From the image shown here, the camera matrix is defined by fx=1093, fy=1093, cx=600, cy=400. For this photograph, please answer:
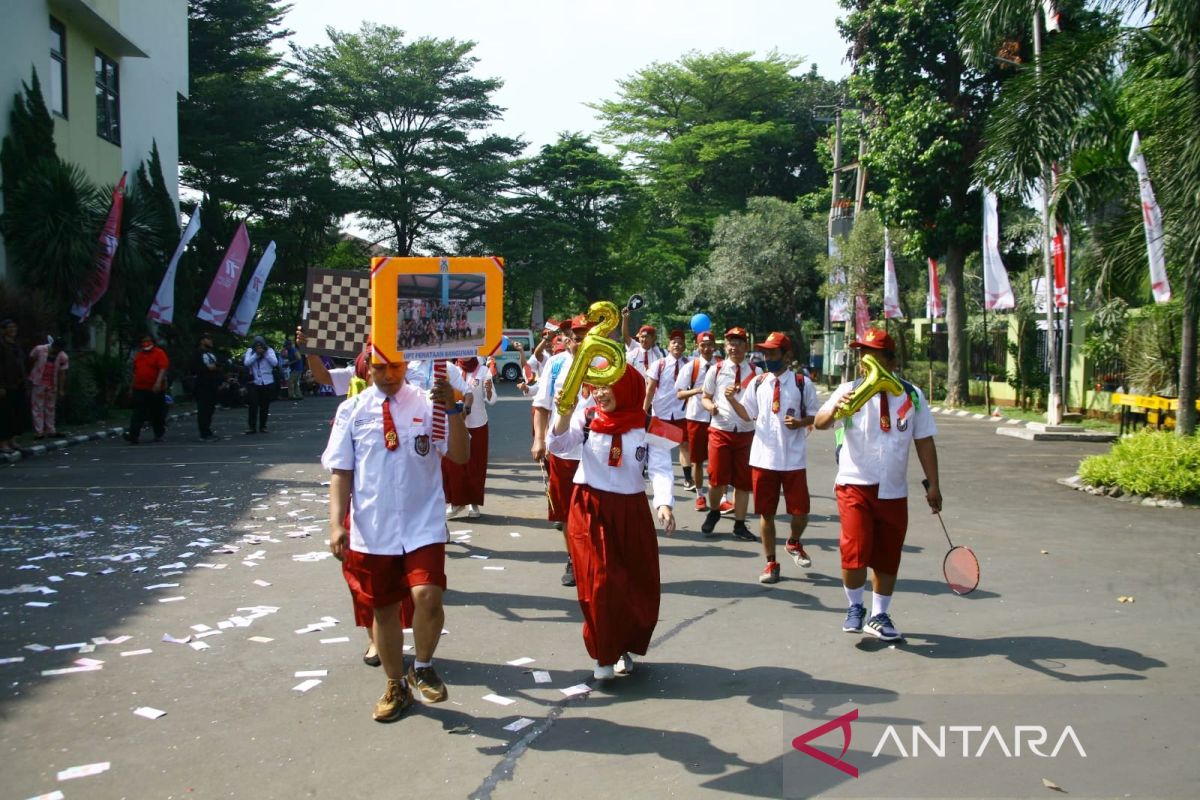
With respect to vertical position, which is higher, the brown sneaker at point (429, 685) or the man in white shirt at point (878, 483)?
the man in white shirt at point (878, 483)

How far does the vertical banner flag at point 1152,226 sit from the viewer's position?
45.6 feet

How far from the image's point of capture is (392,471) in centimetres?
533

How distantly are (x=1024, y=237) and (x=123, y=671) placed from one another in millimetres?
30289

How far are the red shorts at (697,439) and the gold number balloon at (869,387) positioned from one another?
5.18 m

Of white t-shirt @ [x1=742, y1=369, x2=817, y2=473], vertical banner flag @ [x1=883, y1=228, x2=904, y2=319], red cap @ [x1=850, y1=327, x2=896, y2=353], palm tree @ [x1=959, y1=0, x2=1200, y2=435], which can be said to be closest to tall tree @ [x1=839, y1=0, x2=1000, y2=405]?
vertical banner flag @ [x1=883, y1=228, x2=904, y2=319]

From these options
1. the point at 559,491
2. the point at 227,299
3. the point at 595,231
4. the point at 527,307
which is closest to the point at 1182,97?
the point at 559,491

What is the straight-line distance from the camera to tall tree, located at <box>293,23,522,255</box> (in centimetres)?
4672

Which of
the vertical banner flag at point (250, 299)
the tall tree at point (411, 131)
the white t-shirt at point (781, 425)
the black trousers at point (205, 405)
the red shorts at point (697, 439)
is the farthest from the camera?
the tall tree at point (411, 131)

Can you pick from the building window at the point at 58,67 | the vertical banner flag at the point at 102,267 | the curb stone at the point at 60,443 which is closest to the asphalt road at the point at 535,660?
the curb stone at the point at 60,443

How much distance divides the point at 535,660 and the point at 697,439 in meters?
5.90

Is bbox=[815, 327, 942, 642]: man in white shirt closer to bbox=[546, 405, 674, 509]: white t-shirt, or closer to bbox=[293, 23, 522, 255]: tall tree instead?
bbox=[546, 405, 674, 509]: white t-shirt

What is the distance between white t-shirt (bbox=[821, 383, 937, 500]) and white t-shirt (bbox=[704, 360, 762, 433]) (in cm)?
305

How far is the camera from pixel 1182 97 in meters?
13.1

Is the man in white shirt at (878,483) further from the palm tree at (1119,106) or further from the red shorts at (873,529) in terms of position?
the palm tree at (1119,106)
